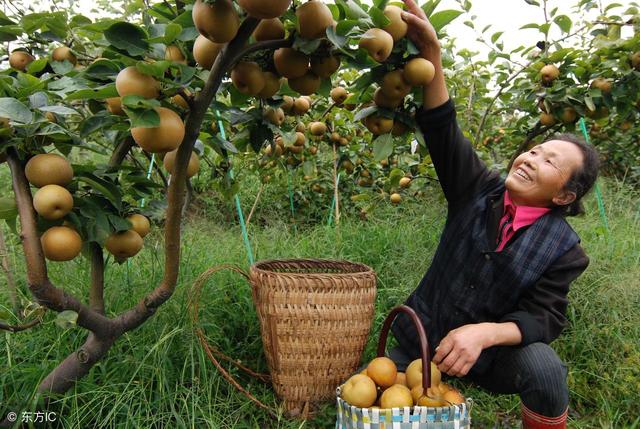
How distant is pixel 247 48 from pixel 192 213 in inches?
156

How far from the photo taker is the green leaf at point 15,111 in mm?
1040

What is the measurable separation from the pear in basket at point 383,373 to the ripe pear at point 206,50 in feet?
3.09

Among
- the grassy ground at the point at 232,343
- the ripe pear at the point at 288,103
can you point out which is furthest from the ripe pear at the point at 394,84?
the grassy ground at the point at 232,343

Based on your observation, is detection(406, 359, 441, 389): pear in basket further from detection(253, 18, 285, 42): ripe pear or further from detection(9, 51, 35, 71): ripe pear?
detection(9, 51, 35, 71): ripe pear

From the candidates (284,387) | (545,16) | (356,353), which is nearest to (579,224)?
(545,16)

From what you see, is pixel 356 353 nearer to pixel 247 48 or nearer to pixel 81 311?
pixel 81 311

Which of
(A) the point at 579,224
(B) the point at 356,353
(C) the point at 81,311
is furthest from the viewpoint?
(A) the point at 579,224

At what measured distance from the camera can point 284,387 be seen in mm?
1968

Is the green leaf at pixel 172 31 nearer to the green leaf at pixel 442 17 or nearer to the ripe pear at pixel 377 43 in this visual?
the ripe pear at pixel 377 43

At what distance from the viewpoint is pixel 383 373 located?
59.7 inches

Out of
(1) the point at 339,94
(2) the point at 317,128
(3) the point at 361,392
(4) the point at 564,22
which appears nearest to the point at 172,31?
(3) the point at 361,392

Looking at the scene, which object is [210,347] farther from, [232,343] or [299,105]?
[299,105]

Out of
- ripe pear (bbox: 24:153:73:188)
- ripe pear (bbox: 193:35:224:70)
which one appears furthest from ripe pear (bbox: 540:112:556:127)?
ripe pear (bbox: 24:153:73:188)

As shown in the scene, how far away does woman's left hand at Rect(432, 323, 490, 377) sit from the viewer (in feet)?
4.86
